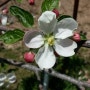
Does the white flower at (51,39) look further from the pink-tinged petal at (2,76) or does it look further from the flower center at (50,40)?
the pink-tinged petal at (2,76)

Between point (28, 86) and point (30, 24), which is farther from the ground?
point (30, 24)

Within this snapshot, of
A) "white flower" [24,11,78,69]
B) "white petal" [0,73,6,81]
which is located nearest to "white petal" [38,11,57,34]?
"white flower" [24,11,78,69]

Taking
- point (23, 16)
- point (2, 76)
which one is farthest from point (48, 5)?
point (2, 76)

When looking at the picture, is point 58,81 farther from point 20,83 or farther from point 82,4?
point 82,4

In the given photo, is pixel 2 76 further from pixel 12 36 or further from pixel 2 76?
pixel 12 36

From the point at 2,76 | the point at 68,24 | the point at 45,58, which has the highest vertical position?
the point at 68,24

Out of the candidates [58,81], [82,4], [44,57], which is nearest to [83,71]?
[58,81]

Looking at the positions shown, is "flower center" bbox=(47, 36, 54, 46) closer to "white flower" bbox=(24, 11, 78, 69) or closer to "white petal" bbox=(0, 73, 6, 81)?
"white flower" bbox=(24, 11, 78, 69)
